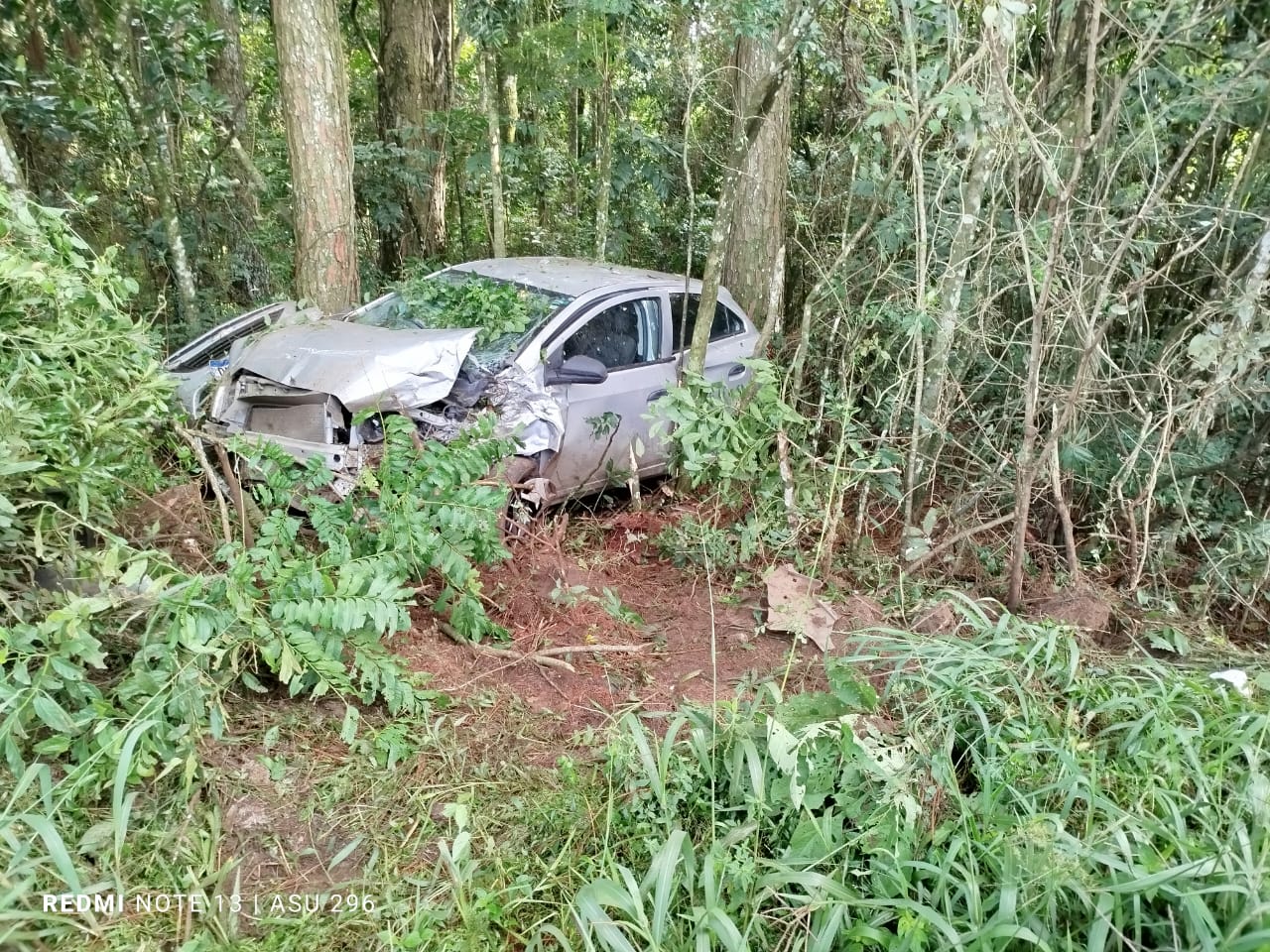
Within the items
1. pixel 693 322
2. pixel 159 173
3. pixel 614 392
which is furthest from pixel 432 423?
pixel 159 173

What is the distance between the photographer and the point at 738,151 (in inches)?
178

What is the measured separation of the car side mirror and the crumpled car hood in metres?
0.49

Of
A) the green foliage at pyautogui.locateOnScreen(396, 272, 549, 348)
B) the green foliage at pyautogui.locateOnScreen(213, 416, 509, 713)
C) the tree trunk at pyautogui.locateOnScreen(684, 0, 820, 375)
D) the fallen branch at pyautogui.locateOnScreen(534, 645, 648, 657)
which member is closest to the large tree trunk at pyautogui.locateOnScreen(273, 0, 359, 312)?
the green foliage at pyautogui.locateOnScreen(396, 272, 549, 348)

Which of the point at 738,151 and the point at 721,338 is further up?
the point at 738,151

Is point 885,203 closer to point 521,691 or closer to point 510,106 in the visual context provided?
point 521,691

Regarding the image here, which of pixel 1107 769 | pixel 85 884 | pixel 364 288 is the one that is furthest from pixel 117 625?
pixel 364 288

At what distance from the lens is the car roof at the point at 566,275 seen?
16.3 feet

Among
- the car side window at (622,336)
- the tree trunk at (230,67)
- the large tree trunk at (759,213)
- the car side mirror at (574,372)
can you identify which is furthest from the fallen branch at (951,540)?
the tree trunk at (230,67)

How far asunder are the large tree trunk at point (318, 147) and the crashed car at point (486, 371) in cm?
59

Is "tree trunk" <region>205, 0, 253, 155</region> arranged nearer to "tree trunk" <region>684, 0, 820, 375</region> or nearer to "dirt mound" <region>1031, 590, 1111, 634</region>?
"tree trunk" <region>684, 0, 820, 375</region>

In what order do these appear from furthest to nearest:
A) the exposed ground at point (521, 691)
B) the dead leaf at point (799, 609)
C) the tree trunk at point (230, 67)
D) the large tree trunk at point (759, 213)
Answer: the tree trunk at point (230, 67)
the large tree trunk at point (759, 213)
the dead leaf at point (799, 609)
the exposed ground at point (521, 691)

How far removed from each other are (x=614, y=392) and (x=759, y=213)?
9.31ft

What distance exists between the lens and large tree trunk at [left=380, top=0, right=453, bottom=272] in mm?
8641

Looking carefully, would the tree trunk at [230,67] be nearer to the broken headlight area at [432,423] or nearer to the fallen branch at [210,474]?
the broken headlight area at [432,423]
